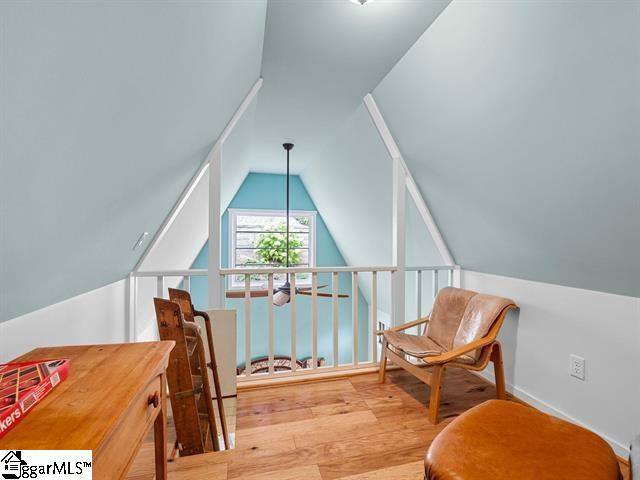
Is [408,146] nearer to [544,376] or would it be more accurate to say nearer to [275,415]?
[544,376]

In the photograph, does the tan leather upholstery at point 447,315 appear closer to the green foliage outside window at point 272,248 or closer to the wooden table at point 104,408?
the wooden table at point 104,408

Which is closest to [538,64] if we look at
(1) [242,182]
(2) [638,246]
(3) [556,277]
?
(2) [638,246]

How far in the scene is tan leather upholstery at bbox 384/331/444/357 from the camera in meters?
2.05

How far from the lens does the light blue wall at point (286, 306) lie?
488cm

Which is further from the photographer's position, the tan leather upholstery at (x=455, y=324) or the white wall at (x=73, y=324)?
the tan leather upholstery at (x=455, y=324)

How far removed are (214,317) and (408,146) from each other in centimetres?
198

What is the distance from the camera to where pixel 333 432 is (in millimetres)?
1747

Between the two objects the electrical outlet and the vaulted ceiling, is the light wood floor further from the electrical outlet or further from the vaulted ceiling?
the vaulted ceiling

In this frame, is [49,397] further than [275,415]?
No

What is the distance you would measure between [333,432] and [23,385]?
150 centimetres

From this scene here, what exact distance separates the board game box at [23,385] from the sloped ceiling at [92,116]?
0.30 meters

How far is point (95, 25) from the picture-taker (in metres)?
0.66

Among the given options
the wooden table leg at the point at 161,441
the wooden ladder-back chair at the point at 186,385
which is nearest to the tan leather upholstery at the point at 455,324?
the wooden ladder-back chair at the point at 186,385

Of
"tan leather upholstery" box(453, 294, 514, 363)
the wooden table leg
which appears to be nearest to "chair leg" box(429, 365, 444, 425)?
"tan leather upholstery" box(453, 294, 514, 363)
